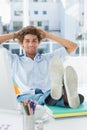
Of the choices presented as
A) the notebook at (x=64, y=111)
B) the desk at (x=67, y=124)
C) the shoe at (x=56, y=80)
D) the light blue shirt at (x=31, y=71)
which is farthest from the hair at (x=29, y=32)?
the desk at (x=67, y=124)

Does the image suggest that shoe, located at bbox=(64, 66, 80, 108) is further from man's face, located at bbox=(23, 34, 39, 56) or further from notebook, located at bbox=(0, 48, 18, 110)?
man's face, located at bbox=(23, 34, 39, 56)

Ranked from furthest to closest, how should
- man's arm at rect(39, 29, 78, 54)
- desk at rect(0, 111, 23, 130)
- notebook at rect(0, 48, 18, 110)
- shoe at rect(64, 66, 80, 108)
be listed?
man's arm at rect(39, 29, 78, 54), shoe at rect(64, 66, 80, 108), notebook at rect(0, 48, 18, 110), desk at rect(0, 111, 23, 130)

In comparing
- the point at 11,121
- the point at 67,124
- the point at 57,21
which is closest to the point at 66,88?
the point at 67,124

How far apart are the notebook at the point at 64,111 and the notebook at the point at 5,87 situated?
16 centimetres

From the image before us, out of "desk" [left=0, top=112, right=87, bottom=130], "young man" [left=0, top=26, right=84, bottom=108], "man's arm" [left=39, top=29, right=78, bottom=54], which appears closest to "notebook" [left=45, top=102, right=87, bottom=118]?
"desk" [left=0, top=112, right=87, bottom=130]

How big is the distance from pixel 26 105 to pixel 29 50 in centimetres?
143

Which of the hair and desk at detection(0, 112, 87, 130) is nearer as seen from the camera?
desk at detection(0, 112, 87, 130)

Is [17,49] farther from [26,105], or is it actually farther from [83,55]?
[26,105]

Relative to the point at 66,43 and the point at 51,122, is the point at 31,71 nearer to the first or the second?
the point at 66,43

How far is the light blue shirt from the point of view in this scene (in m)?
2.11

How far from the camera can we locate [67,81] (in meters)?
1.13

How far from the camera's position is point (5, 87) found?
977 mm

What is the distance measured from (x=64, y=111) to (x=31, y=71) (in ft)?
3.62

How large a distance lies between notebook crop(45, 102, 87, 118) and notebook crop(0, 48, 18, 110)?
165 mm
